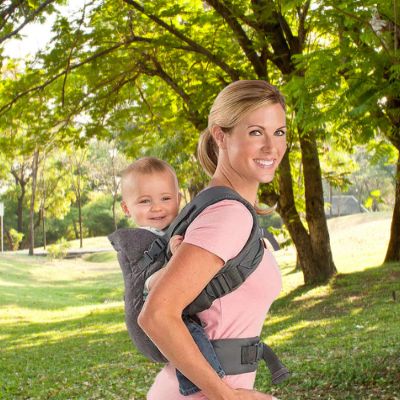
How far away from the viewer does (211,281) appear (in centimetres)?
162

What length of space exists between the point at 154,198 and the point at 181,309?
619mm

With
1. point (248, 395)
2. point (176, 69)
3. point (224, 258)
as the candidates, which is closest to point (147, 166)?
point (224, 258)

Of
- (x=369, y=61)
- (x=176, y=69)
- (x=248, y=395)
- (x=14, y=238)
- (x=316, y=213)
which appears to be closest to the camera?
(x=248, y=395)

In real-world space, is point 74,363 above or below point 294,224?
below

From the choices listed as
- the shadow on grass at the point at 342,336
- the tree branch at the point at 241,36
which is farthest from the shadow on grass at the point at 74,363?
the tree branch at the point at 241,36

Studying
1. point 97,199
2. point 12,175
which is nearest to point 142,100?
point 12,175

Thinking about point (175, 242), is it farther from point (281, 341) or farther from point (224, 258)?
point (281, 341)

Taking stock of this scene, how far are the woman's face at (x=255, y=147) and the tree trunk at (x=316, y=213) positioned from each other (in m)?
13.6

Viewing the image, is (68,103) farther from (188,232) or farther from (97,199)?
(97,199)

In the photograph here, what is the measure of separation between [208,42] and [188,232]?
12.7 metres

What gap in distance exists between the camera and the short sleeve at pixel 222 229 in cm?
155

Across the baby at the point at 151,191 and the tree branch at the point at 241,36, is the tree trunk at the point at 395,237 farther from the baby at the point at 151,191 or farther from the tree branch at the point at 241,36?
the baby at the point at 151,191

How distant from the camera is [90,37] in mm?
12773

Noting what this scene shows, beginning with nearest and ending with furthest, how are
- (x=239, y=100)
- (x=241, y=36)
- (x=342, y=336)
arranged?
(x=239, y=100) → (x=342, y=336) → (x=241, y=36)
